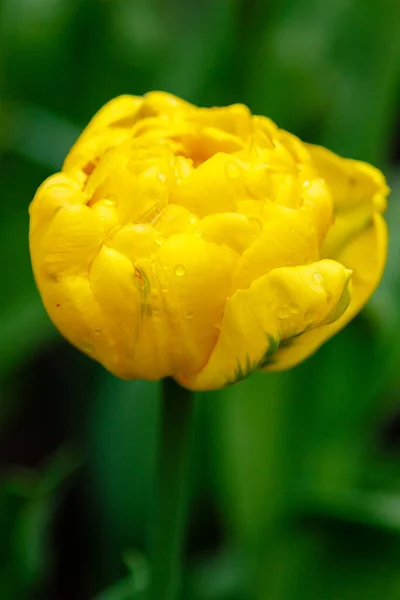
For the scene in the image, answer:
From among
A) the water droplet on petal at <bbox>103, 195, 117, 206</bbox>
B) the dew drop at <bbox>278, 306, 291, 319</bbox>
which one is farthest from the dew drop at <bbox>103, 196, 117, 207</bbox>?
the dew drop at <bbox>278, 306, 291, 319</bbox>

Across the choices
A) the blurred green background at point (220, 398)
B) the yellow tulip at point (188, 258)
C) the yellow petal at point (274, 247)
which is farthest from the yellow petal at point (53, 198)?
the blurred green background at point (220, 398)

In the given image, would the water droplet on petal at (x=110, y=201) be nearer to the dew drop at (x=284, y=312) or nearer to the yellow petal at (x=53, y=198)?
the yellow petal at (x=53, y=198)

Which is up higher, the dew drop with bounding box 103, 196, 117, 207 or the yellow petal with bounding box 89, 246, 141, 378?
the dew drop with bounding box 103, 196, 117, 207

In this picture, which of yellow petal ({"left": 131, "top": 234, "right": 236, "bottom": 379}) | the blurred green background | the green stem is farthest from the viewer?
the blurred green background

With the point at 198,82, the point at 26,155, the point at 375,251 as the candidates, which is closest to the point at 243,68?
the point at 198,82

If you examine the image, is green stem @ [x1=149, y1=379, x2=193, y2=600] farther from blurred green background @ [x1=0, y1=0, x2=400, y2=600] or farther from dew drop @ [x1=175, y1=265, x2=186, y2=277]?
blurred green background @ [x1=0, y1=0, x2=400, y2=600]

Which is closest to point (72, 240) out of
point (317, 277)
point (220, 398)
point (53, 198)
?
point (53, 198)

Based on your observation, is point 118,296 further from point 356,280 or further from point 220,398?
point 220,398
